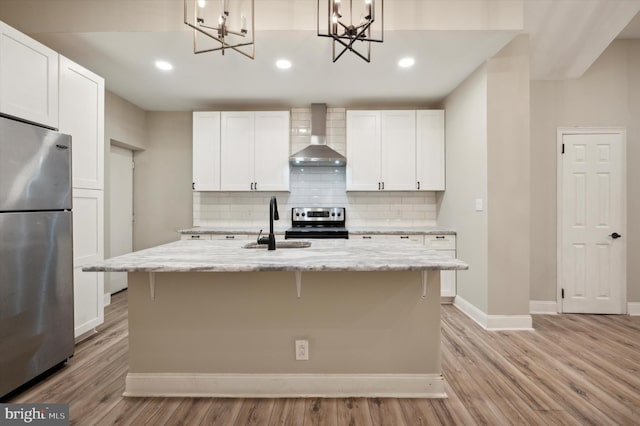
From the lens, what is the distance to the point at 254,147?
172 inches

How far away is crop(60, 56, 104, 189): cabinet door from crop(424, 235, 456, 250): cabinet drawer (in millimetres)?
3610

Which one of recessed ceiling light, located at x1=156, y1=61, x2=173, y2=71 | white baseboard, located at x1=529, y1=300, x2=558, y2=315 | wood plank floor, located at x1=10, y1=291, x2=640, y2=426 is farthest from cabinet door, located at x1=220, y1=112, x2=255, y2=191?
white baseboard, located at x1=529, y1=300, x2=558, y2=315

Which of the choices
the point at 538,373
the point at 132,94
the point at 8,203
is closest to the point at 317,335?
the point at 538,373

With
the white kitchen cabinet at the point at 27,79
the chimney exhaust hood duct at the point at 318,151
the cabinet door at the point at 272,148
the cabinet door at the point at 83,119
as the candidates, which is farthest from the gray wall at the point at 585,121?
the white kitchen cabinet at the point at 27,79

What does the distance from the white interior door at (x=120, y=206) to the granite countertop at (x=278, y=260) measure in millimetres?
2723

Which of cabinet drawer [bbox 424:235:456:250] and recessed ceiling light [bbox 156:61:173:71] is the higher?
recessed ceiling light [bbox 156:61:173:71]

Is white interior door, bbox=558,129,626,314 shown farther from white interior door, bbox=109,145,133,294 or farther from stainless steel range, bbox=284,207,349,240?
white interior door, bbox=109,145,133,294

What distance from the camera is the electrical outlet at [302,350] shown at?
2029 mm

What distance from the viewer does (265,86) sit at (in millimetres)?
3801

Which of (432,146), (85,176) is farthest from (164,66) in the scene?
(432,146)

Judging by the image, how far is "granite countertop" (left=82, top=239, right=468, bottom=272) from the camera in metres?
1.61

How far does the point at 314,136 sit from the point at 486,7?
238 centimetres

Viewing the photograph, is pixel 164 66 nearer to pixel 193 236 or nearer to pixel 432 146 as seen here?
pixel 193 236

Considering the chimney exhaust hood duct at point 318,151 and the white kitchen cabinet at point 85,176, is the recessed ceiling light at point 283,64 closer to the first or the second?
the chimney exhaust hood duct at point 318,151
